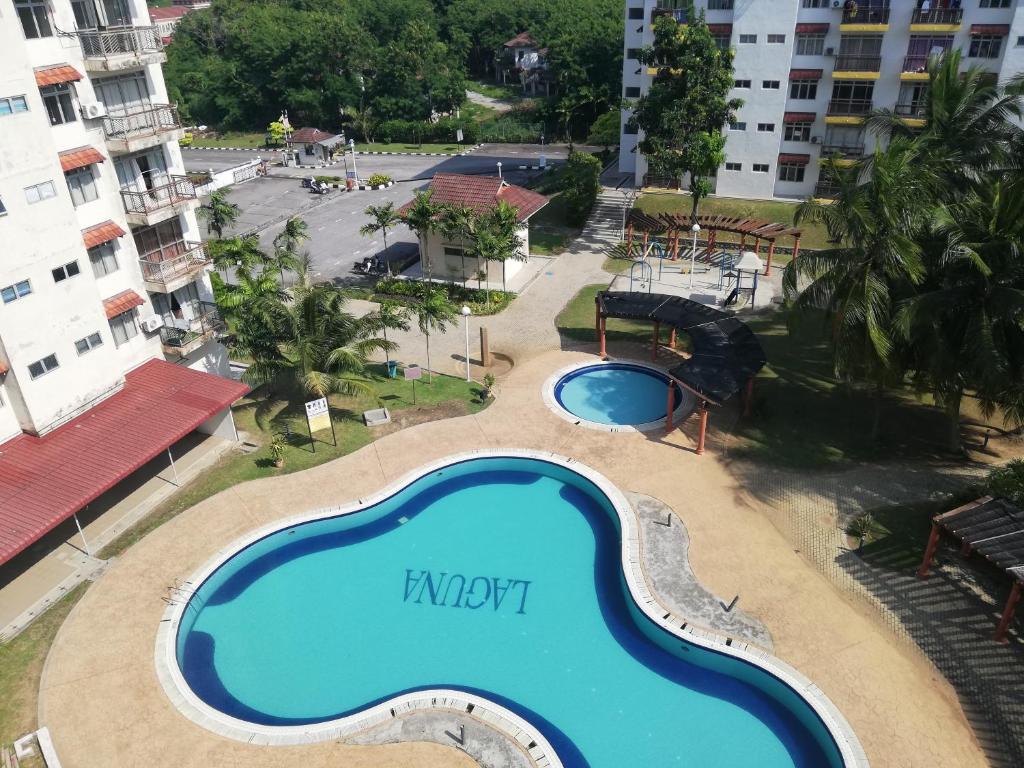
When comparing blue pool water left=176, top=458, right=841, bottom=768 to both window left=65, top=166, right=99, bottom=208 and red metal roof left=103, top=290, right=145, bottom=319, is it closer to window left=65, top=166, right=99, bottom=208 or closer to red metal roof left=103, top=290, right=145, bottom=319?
red metal roof left=103, top=290, right=145, bottom=319

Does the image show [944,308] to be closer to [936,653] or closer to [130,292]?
[936,653]

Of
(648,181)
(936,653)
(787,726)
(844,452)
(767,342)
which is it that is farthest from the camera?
(648,181)

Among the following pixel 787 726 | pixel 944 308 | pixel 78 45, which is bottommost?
pixel 787 726

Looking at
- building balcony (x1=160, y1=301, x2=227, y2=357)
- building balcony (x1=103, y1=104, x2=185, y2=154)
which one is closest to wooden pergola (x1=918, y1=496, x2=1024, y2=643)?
building balcony (x1=160, y1=301, x2=227, y2=357)

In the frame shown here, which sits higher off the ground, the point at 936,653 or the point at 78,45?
the point at 78,45

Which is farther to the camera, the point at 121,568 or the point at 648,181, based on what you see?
the point at 648,181

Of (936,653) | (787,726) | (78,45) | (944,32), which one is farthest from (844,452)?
(944,32)
